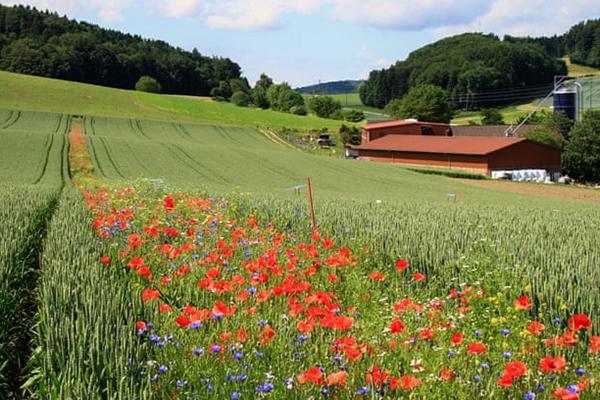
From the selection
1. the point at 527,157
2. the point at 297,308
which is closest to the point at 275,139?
the point at 527,157

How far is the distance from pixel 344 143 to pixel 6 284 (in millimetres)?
79286

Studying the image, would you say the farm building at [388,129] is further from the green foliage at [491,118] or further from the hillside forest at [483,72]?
the hillside forest at [483,72]

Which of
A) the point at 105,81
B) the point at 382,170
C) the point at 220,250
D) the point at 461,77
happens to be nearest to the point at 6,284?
the point at 220,250

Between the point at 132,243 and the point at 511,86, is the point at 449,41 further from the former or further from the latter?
the point at 132,243

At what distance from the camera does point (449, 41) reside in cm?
19962

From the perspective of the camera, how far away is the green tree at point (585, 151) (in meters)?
59.2

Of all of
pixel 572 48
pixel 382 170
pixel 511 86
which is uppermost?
pixel 572 48

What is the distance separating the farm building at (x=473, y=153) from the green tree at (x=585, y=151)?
5.74 ft

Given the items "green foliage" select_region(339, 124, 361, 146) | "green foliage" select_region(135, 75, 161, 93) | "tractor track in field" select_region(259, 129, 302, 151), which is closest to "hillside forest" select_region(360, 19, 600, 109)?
"green foliage" select_region(339, 124, 361, 146)

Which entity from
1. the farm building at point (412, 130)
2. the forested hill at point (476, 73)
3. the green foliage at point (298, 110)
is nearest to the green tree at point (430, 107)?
the green foliage at point (298, 110)

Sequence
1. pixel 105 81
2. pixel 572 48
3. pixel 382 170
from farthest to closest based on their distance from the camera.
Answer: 1. pixel 572 48
2. pixel 105 81
3. pixel 382 170

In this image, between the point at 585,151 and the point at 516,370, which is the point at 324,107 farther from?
the point at 516,370

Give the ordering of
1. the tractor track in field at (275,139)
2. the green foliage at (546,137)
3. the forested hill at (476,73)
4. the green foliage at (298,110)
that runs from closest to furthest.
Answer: the green foliage at (546,137), the tractor track in field at (275,139), the green foliage at (298,110), the forested hill at (476,73)

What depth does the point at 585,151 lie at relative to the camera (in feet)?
197
